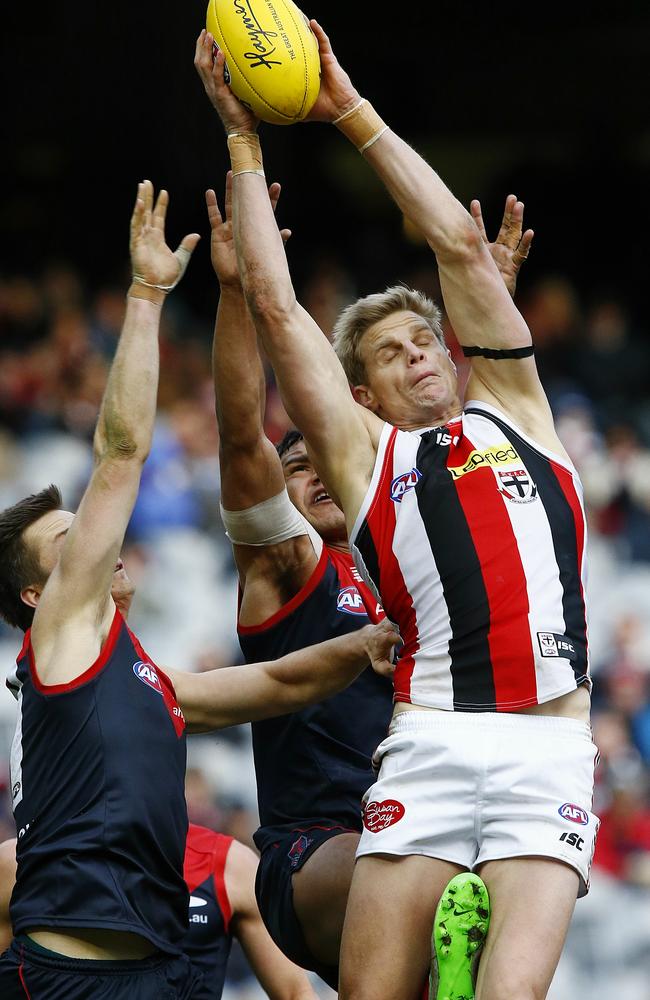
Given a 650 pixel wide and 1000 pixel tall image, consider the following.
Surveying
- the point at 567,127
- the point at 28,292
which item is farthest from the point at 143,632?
the point at 567,127

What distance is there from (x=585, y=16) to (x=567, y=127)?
47.4 inches

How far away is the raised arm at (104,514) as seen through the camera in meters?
4.48

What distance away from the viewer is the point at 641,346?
14672 millimetres

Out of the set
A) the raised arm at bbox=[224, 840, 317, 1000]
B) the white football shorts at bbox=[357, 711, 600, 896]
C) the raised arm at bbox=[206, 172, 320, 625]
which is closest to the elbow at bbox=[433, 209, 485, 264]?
the raised arm at bbox=[206, 172, 320, 625]

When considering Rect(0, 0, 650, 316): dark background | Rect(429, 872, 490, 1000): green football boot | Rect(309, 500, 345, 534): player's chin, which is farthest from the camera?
Rect(0, 0, 650, 316): dark background

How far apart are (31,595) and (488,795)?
65.7 inches

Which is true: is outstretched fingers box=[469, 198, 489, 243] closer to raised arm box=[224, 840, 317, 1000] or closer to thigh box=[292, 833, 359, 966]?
thigh box=[292, 833, 359, 966]

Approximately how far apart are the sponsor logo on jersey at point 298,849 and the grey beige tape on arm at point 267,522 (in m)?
1.08

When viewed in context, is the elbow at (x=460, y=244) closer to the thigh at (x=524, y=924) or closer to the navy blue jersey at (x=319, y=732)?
the navy blue jersey at (x=319, y=732)

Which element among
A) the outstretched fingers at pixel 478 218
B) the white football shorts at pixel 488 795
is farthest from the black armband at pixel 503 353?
the white football shorts at pixel 488 795

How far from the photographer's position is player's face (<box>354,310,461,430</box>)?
5211 millimetres

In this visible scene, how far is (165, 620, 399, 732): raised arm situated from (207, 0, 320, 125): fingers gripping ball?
5.75 feet

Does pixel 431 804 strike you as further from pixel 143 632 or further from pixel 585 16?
pixel 585 16

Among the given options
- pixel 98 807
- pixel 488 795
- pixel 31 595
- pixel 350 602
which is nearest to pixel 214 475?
pixel 350 602
